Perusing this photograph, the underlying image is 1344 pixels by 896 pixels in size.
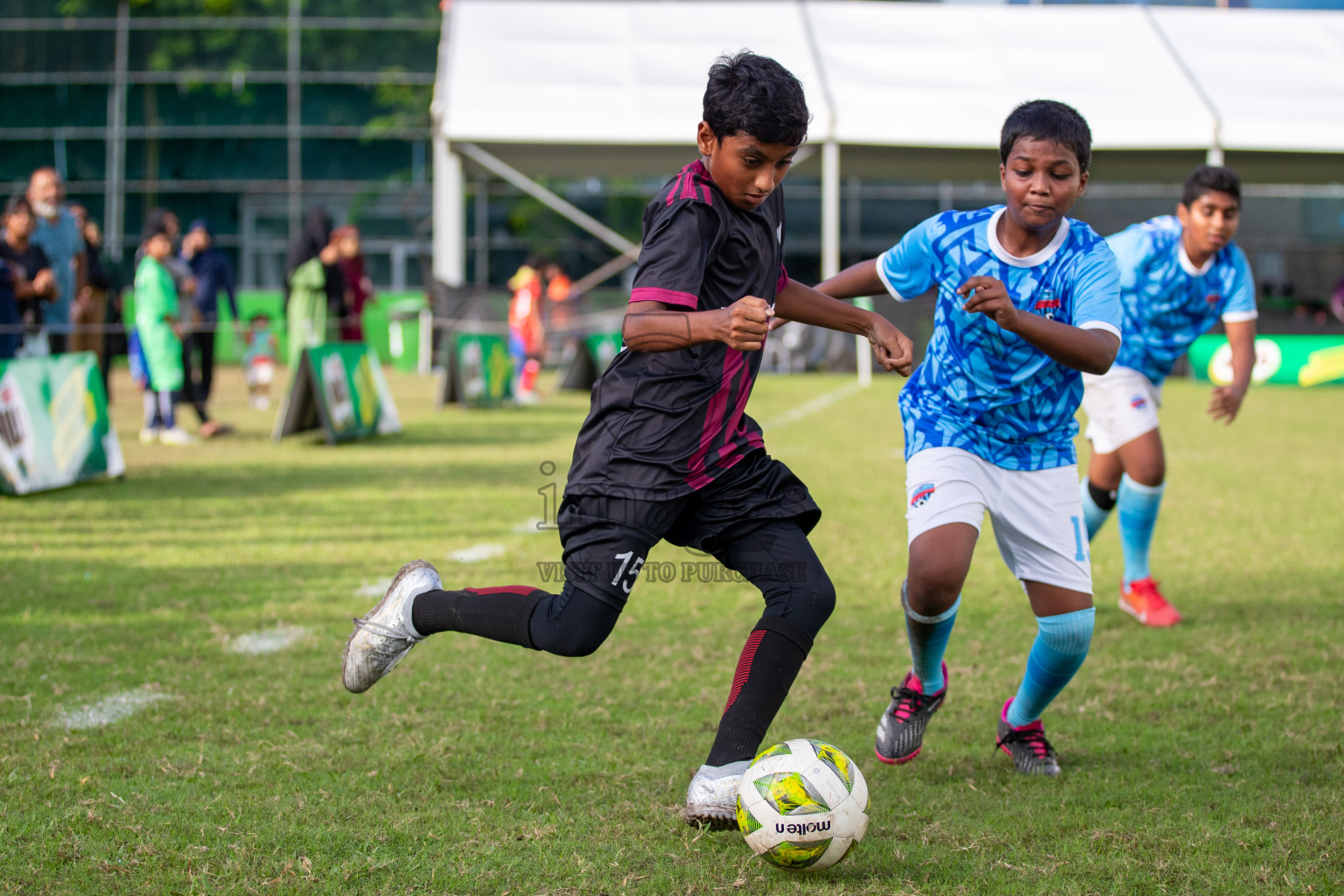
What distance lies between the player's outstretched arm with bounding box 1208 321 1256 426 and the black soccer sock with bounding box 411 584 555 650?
332cm

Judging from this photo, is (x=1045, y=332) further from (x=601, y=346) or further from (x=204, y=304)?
(x=601, y=346)

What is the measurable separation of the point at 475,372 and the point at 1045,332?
40.3ft

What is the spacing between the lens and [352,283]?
13.9m

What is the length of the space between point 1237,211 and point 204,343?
9.36m

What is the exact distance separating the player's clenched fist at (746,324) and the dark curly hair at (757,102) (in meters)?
0.40

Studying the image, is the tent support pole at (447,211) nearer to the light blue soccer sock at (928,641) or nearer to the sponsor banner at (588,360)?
the sponsor banner at (588,360)

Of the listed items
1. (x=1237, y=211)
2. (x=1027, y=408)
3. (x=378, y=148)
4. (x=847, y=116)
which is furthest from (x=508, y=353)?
(x=378, y=148)

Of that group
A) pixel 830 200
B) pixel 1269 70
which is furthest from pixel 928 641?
pixel 1269 70

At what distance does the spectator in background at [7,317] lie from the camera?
9.02m

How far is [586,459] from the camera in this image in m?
2.93

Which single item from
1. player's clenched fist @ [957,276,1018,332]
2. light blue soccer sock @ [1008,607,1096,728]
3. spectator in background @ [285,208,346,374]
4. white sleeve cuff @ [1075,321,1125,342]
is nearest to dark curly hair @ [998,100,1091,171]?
white sleeve cuff @ [1075,321,1125,342]

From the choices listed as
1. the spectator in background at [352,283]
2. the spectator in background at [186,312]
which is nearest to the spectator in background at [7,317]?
the spectator in background at [186,312]

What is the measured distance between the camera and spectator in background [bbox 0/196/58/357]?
945cm

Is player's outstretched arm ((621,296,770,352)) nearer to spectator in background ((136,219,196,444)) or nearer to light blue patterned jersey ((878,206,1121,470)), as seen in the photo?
light blue patterned jersey ((878,206,1121,470))
